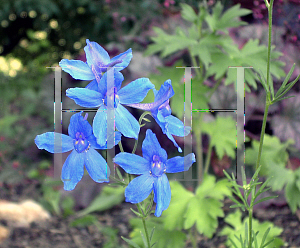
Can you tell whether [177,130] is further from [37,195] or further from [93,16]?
[93,16]

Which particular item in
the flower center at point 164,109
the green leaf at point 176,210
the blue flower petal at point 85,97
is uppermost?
the blue flower petal at point 85,97

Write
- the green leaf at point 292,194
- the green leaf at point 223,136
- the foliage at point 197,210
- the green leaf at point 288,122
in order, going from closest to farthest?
1. the foliage at point 197,210
2. the green leaf at point 292,194
3. the green leaf at point 223,136
4. the green leaf at point 288,122

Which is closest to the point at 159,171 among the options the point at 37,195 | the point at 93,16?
the point at 37,195

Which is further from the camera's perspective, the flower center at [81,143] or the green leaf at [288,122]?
the green leaf at [288,122]

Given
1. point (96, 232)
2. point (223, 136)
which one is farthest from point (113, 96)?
point (96, 232)

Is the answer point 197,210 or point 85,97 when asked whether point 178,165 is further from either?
point 197,210

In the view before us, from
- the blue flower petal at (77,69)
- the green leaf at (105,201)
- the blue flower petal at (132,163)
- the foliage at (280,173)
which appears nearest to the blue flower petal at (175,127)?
the blue flower petal at (132,163)

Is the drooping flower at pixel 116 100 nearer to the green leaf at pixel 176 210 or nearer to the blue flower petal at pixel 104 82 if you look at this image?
the blue flower petal at pixel 104 82
